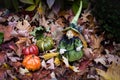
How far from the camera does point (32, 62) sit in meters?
3.70

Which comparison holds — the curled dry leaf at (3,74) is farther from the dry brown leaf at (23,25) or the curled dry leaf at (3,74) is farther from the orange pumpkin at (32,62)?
the dry brown leaf at (23,25)

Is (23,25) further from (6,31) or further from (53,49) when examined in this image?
(53,49)

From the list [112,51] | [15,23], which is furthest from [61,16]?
[112,51]

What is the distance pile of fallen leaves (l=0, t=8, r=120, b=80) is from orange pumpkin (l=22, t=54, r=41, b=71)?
0.16 feet

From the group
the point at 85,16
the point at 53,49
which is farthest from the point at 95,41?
the point at 53,49

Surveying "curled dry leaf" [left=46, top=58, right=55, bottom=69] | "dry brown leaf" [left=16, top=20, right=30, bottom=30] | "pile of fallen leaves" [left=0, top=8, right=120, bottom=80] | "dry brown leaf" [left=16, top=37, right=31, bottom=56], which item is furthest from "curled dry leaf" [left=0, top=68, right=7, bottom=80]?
"dry brown leaf" [left=16, top=20, right=30, bottom=30]

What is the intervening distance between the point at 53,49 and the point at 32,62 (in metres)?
0.38

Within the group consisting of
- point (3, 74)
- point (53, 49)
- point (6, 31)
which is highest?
point (6, 31)

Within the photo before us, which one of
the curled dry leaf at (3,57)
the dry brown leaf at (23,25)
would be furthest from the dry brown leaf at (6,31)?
the curled dry leaf at (3,57)

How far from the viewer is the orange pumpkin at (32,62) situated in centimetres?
370

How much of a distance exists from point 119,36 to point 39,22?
43.2 inches

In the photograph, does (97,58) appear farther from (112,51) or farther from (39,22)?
(39,22)

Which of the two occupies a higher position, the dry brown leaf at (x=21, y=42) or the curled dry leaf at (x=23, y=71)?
the dry brown leaf at (x=21, y=42)

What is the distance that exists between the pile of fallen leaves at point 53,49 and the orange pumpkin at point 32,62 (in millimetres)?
50
